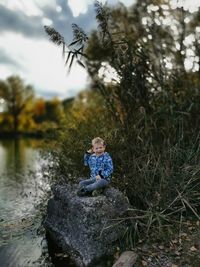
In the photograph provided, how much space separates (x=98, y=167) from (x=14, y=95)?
66382mm

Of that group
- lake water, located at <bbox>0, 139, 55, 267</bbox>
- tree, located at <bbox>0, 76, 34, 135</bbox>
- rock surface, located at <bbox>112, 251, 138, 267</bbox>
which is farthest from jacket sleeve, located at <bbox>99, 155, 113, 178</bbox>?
tree, located at <bbox>0, 76, 34, 135</bbox>

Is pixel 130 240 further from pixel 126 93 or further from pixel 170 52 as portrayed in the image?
pixel 170 52

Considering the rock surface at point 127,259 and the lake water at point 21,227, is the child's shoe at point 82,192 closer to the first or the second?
the lake water at point 21,227

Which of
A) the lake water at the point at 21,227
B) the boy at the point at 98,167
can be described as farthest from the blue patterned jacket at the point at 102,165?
the lake water at the point at 21,227

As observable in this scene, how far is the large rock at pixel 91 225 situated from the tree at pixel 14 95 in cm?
6574

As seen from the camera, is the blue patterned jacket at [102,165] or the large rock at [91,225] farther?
the blue patterned jacket at [102,165]

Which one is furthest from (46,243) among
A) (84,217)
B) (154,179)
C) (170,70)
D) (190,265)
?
(170,70)

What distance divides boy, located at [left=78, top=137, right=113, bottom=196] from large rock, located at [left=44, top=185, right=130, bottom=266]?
0.25 metres

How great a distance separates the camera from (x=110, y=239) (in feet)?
31.3

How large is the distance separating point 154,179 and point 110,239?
97.2 inches

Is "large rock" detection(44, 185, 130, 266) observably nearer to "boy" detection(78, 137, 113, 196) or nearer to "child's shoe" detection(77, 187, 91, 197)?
"child's shoe" detection(77, 187, 91, 197)

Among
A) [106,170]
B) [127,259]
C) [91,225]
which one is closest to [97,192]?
[106,170]

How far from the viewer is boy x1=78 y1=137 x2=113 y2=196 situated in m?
10.0

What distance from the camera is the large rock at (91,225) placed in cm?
930
